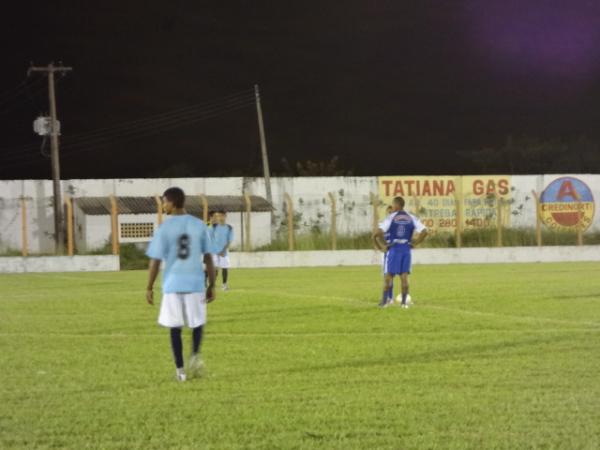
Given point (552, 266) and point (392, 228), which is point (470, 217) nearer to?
point (552, 266)

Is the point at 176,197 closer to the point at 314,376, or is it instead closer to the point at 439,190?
the point at 314,376

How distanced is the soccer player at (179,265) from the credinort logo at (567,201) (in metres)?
39.0

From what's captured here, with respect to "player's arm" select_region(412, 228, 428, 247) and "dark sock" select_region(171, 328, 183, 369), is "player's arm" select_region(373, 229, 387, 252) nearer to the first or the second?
"player's arm" select_region(412, 228, 428, 247)

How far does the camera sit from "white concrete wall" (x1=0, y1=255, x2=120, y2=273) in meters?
37.3

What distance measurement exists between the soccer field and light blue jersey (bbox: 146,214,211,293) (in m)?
0.89

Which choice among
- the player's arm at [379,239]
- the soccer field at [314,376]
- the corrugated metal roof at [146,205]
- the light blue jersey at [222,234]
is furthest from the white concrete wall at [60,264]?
the player's arm at [379,239]

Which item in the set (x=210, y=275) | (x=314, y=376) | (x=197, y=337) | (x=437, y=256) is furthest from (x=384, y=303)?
(x=437, y=256)

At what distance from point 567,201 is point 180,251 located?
4178 centimetres

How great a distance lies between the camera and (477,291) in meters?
23.2

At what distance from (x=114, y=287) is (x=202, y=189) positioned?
79.1 feet

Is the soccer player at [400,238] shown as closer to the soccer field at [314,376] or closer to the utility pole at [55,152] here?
the soccer field at [314,376]

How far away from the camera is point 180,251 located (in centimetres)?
1052

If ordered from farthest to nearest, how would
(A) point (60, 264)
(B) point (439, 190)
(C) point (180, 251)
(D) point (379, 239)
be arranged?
(B) point (439, 190), (A) point (60, 264), (D) point (379, 239), (C) point (180, 251)

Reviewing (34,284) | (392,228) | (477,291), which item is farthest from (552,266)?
(392,228)
